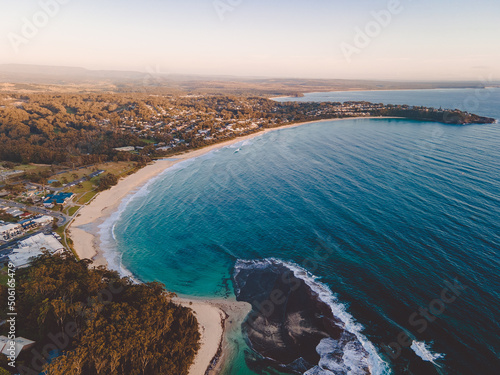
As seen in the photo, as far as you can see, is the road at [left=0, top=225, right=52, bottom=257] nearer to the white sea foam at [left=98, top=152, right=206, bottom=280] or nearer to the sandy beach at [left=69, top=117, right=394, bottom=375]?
the sandy beach at [left=69, top=117, right=394, bottom=375]

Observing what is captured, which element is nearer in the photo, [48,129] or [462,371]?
[462,371]

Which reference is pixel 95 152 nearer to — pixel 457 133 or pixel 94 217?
pixel 94 217

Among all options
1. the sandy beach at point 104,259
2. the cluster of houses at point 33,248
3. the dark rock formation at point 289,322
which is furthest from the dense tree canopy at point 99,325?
the dark rock formation at point 289,322

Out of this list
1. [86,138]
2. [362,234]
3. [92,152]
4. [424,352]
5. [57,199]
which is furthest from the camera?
[86,138]

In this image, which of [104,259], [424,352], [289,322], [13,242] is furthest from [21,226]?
[424,352]

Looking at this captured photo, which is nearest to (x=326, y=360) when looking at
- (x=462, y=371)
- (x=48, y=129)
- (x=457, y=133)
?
(x=462, y=371)

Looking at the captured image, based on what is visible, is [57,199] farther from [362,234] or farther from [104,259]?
[362,234]

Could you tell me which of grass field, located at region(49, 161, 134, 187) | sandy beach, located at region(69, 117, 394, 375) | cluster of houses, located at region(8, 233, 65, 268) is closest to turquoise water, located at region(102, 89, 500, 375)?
sandy beach, located at region(69, 117, 394, 375)

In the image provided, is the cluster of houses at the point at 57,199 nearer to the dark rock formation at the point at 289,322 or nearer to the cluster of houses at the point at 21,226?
the cluster of houses at the point at 21,226
